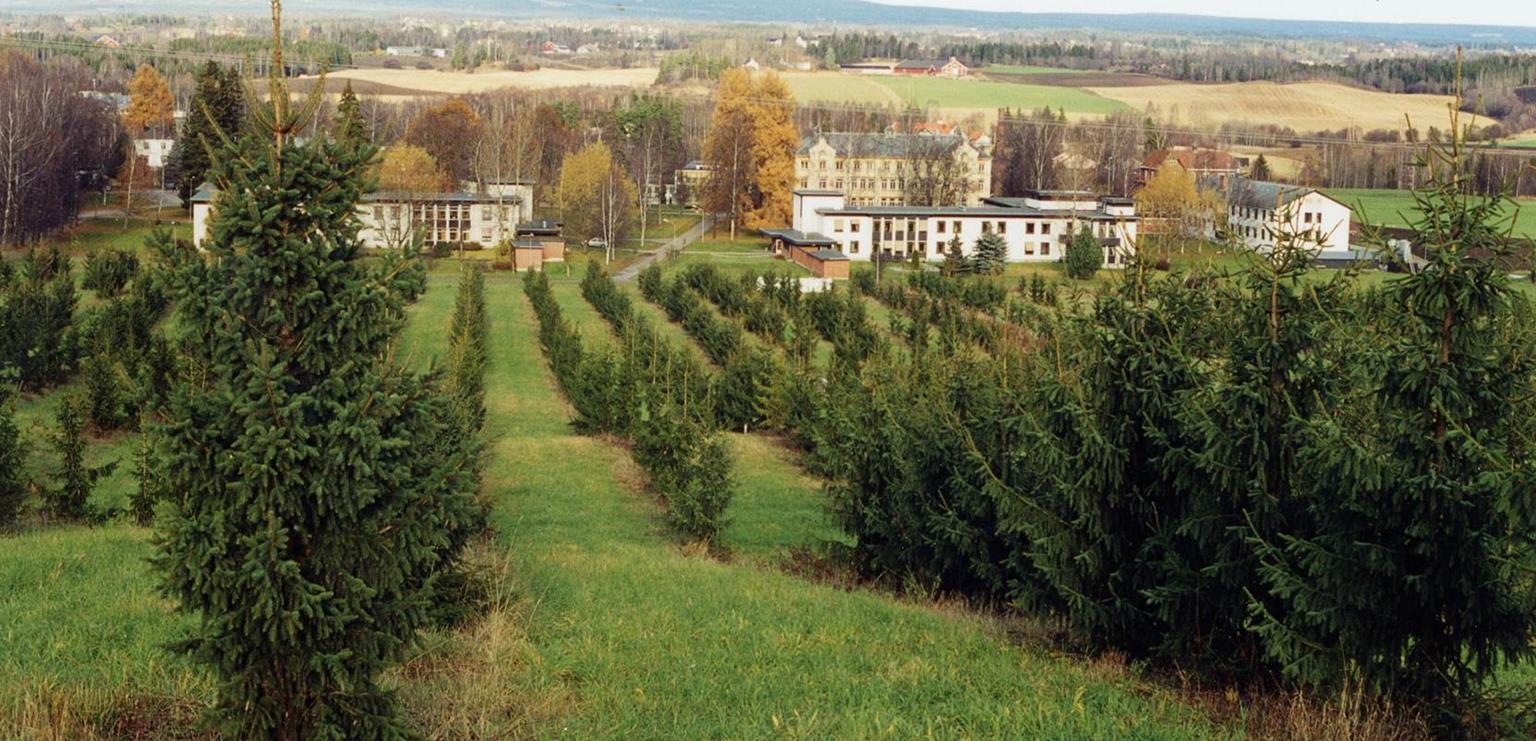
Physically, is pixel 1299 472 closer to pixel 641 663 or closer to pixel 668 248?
pixel 641 663

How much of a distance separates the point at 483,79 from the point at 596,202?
299ft

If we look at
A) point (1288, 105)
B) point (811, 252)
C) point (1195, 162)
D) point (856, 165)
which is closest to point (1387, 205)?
point (1195, 162)

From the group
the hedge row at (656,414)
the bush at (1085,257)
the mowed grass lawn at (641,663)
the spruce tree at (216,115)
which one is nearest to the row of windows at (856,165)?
the bush at (1085,257)

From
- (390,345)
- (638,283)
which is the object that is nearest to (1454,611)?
(390,345)

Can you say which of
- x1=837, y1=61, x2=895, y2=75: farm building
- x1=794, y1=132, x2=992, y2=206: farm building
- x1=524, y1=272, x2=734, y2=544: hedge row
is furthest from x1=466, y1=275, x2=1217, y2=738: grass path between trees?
x1=837, y1=61, x2=895, y2=75: farm building

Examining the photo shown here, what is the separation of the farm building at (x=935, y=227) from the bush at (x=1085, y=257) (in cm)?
624

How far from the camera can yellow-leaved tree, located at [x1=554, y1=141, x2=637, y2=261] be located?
60.0 metres

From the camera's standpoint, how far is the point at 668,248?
61750 millimetres

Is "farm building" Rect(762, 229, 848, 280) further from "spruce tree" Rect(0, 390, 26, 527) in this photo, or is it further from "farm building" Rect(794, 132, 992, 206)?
"spruce tree" Rect(0, 390, 26, 527)

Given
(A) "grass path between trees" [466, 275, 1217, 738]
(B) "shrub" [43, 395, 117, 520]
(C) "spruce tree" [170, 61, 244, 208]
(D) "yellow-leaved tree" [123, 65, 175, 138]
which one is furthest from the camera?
(D) "yellow-leaved tree" [123, 65, 175, 138]

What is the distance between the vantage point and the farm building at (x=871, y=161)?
7619 cm

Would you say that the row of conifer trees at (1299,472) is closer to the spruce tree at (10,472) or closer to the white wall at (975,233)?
the spruce tree at (10,472)

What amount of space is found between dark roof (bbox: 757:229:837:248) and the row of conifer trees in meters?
45.8

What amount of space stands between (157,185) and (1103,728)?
247ft
